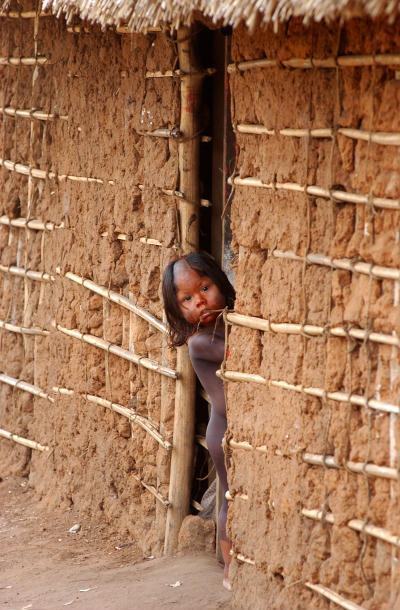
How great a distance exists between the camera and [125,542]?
22.3 ft

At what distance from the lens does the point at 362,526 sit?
457 cm

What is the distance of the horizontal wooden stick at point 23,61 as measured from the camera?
7441mm

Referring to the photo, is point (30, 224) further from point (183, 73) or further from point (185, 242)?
point (183, 73)

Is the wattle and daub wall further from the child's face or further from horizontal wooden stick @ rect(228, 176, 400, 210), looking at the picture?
the child's face

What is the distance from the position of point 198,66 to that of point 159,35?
29 centimetres

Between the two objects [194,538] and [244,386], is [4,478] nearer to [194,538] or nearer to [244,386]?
[194,538]

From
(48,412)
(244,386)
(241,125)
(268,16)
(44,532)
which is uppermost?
(268,16)

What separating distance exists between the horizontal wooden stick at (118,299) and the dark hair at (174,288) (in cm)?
54

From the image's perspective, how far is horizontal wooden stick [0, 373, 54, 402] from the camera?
7.73 metres

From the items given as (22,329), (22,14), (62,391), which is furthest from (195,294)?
(22,14)

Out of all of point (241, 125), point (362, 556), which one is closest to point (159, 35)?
point (241, 125)

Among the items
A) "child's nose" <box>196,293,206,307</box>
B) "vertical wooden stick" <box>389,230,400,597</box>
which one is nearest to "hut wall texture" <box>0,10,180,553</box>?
"child's nose" <box>196,293,206,307</box>

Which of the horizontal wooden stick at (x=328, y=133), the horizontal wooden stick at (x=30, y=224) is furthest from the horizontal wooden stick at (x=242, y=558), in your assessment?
the horizontal wooden stick at (x=30, y=224)

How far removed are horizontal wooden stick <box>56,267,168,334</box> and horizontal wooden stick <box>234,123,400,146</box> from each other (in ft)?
4.49
